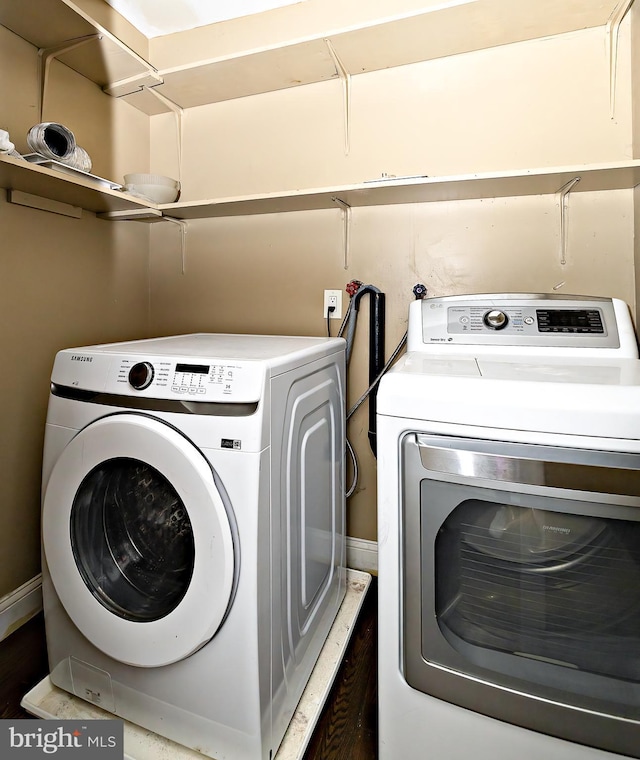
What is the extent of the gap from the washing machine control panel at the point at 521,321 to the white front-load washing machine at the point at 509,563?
0.30m

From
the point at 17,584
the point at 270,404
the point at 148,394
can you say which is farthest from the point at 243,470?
the point at 17,584

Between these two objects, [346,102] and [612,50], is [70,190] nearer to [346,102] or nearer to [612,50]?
[346,102]

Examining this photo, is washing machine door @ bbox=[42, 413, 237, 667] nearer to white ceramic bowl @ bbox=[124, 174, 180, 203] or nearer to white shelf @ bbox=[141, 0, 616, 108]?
white ceramic bowl @ bbox=[124, 174, 180, 203]

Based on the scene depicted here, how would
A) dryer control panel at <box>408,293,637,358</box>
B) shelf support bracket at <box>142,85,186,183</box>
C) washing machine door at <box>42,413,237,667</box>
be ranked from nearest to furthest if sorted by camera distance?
washing machine door at <box>42,413,237,667</box> < dryer control panel at <box>408,293,637,358</box> < shelf support bracket at <box>142,85,186,183</box>

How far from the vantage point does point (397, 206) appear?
1.77 m

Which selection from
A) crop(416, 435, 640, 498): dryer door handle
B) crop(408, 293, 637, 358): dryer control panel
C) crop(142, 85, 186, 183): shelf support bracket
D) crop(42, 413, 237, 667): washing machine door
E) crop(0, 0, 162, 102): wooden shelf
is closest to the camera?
crop(416, 435, 640, 498): dryer door handle

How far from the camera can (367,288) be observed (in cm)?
178

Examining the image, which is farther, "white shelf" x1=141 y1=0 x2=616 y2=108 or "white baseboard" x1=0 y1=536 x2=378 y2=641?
"white baseboard" x1=0 y1=536 x2=378 y2=641

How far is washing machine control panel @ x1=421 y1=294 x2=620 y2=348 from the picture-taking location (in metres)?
1.31

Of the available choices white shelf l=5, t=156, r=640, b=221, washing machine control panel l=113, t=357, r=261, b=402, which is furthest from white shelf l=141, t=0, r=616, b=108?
washing machine control panel l=113, t=357, r=261, b=402

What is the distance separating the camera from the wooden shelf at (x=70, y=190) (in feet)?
4.35

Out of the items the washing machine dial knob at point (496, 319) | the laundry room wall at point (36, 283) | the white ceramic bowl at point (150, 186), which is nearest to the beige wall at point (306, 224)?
the laundry room wall at point (36, 283)

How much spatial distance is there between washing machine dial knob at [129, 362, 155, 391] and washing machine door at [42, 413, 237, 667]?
0.26 ft

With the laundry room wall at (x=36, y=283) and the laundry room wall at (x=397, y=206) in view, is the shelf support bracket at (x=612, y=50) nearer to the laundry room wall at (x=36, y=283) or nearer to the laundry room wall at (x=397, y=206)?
the laundry room wall at (x=397, y=206)
